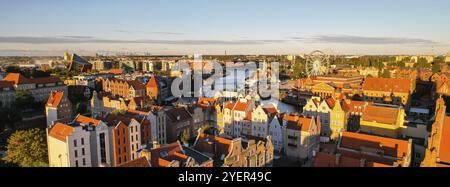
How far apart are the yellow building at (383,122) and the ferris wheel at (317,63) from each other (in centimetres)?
5626

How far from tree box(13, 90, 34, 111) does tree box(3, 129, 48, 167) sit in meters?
21.0

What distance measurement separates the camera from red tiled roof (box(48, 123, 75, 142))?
17859 millimetres

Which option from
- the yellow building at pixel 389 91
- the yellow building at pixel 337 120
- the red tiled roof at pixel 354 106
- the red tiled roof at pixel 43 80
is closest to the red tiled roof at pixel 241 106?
the yellow building at pixel 337 120

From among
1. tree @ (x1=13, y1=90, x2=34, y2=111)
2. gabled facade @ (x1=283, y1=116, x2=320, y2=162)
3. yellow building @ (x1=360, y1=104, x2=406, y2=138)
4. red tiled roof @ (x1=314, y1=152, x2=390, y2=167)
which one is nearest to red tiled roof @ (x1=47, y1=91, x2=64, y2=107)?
tree @ (x1=13, y1=90, x2=34, y2=111)

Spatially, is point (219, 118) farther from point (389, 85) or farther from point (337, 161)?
point (389, 85)

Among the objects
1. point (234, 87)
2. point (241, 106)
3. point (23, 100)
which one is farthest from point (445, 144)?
point (234, 87)

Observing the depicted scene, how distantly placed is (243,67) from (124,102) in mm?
89785

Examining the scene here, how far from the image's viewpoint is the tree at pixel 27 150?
19.4m

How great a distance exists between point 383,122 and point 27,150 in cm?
2481

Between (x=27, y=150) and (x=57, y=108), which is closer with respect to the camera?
(x=27, y=150)

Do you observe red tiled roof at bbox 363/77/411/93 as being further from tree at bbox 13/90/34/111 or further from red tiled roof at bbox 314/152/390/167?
tree at bbox 13/90/34/111

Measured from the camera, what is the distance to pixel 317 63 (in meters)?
79.9
